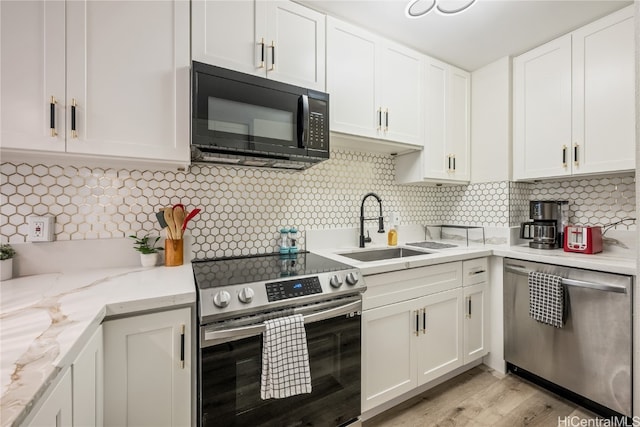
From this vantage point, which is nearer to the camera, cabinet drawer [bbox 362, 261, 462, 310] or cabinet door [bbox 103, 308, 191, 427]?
cabinet door [bbox 103, 308, 191, 427]

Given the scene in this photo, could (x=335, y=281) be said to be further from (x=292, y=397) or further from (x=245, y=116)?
(x=245, y=116)

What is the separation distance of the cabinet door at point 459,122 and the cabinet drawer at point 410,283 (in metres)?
0.92

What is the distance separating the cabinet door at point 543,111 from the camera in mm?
2066

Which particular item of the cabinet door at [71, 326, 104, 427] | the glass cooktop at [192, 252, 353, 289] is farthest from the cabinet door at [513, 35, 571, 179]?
the cabinet door at [71, 326, 104, 427]

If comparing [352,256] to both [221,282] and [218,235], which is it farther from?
[221,282]

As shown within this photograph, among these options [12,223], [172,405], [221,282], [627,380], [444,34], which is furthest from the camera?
[444,34]

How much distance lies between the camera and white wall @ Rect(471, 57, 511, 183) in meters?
2.35

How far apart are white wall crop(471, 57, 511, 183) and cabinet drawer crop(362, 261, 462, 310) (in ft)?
3.26

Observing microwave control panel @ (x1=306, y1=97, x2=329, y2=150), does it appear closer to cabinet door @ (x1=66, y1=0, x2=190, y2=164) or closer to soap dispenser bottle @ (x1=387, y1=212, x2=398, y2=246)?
cabinet door @ (x1=66, y1=0, x2=190, y2=164)

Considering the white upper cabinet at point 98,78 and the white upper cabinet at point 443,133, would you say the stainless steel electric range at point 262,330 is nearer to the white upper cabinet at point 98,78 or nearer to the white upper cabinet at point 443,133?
the white upper cabinet at point 98,78

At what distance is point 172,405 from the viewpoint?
109 centimetres

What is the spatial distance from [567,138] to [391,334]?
1.92 meters

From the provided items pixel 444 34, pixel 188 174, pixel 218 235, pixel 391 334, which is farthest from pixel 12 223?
pixel 444 34

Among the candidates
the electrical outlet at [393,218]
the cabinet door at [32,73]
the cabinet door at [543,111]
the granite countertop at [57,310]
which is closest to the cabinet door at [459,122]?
the cabinet door at [543,111]
